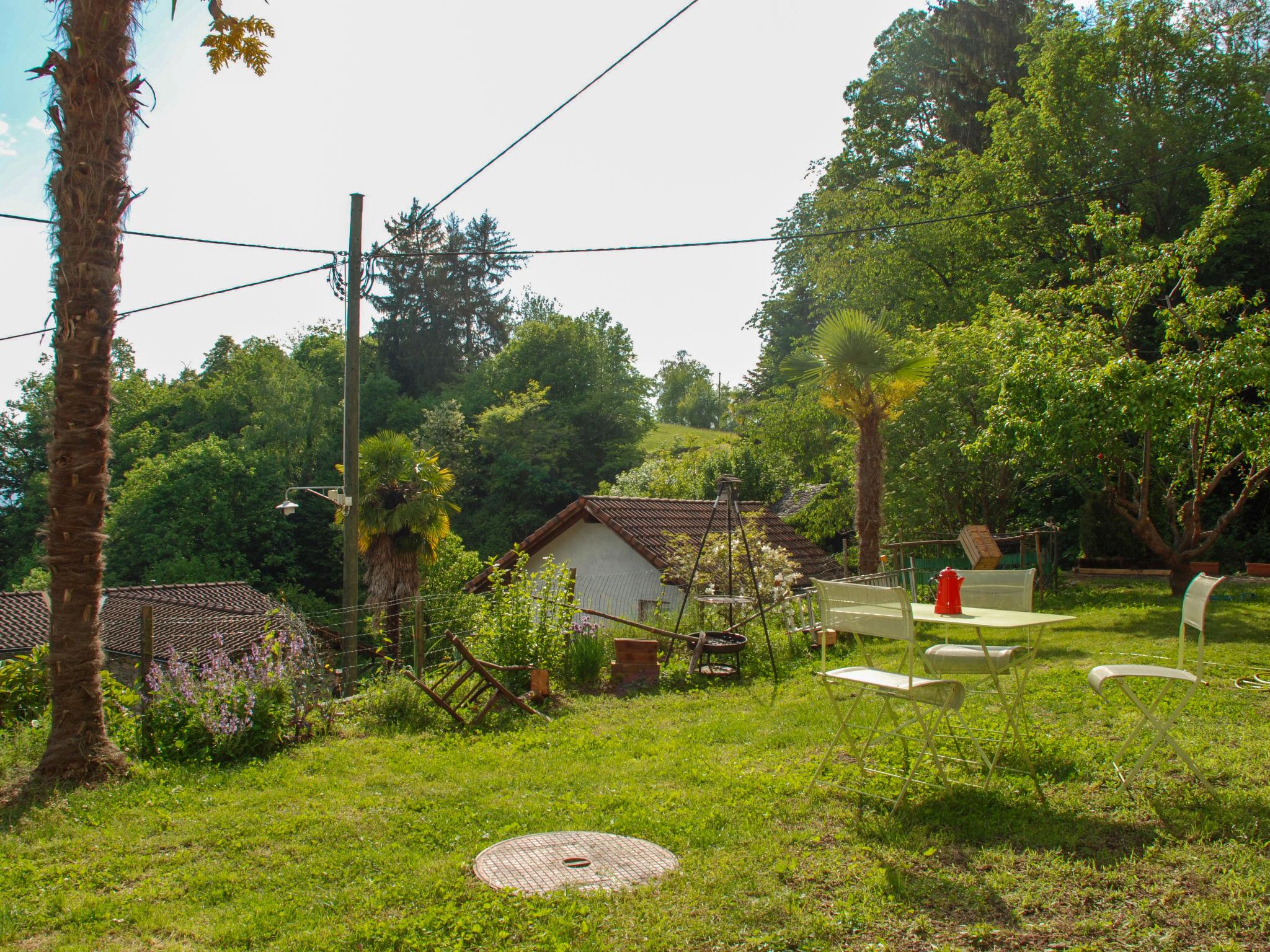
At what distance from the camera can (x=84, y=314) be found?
20.3ft

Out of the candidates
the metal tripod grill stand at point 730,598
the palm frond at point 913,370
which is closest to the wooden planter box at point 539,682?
the metal tripod grill stand at point 730,598

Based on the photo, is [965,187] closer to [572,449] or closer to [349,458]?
[349,458]

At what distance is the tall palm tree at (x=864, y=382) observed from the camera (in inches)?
504

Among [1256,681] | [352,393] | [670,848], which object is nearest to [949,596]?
[670,848]

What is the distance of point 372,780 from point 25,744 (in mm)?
2645

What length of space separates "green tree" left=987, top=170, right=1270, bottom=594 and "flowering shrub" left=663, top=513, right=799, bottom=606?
412 cm

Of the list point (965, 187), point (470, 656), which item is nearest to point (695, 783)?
point (470, 656)

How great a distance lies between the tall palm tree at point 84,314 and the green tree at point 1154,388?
10795 mm

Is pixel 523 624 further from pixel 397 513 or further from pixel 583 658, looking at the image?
pixel 397 513

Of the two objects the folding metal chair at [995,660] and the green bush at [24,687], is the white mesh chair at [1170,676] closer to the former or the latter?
the folding metal chair at [995,660]

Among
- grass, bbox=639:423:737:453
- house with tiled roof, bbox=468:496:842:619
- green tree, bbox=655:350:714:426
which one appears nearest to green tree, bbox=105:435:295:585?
house with tiled roof, bbox=468:496:842:619

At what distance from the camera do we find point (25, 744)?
6.36 m

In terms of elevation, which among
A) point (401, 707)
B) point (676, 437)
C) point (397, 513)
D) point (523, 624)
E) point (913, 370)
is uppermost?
point (676, 437)

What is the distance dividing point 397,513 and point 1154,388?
14338 millimetres
